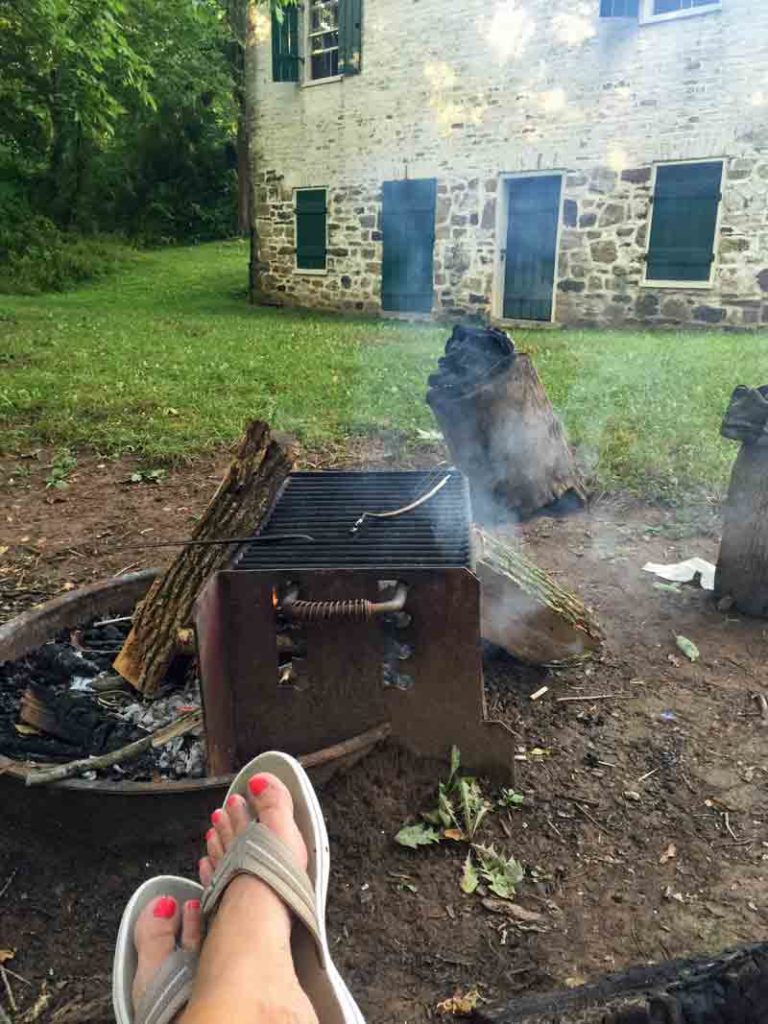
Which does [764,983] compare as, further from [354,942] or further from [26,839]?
[26,839]

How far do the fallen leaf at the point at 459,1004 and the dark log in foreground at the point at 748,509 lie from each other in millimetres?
2043

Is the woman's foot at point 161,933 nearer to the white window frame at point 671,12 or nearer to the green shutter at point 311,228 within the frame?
the white window frame at point 671,12

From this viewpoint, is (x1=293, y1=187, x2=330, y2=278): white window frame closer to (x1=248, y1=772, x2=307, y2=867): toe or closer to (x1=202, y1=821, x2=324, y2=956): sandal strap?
(x1=248, y1=772, x2=307, y2=867): toe

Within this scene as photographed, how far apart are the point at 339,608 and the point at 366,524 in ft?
1.89

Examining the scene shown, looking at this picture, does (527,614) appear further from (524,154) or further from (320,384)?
(524,154)

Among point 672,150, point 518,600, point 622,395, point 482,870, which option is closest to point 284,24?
point 672,150

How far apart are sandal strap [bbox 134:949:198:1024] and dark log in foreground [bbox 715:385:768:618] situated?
244 cm

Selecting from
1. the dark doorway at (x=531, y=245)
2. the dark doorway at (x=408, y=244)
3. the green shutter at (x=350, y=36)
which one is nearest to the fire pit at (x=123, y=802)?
the dark doorway at (x=531, y=245)

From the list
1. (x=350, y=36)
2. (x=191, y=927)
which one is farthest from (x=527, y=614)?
(x=350, y=36)

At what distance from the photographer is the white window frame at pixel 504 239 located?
1053 cm

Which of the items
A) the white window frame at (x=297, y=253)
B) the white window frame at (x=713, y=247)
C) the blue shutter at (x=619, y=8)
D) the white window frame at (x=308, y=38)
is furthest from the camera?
the white window frame at (x=297, y=253)

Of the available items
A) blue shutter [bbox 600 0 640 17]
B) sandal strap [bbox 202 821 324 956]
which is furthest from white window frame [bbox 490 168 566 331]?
sandal strap [bbox 202 821 324 956]

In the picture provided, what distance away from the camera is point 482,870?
1.91 metres

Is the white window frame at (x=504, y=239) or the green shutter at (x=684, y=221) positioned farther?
the white window frame at (x=504, y=239)
